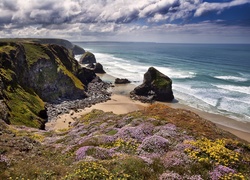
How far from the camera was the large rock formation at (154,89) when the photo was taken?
8550 cm

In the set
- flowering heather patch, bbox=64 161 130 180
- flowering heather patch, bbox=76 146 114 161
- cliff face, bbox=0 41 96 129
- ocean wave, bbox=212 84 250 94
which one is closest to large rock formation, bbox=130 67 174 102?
cliff face, bbox=0 41 96 129

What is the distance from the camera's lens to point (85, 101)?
8238cm

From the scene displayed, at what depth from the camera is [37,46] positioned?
96.7m

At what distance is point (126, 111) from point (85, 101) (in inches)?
701

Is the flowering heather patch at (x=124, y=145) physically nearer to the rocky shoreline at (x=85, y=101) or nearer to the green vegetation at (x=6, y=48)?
the rocky shoreline at (x=85, y=101)

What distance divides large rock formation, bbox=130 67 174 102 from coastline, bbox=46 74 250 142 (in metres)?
4.24

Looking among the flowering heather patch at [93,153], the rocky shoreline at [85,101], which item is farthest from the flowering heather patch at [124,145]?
the rocky shoreline at [85,101]

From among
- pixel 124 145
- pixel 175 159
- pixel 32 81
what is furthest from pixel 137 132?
pixel 32 81

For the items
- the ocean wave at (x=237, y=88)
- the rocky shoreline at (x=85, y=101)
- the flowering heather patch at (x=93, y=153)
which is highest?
the flowering heather patch at (x=93, y=153)

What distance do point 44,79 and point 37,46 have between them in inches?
837

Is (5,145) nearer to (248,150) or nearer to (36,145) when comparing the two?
(36,145)

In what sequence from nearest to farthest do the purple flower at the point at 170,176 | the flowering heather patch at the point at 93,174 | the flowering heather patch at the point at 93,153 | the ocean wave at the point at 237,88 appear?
the flowering heather patch at the point at 93,174
the purple flower at the point at 170,176
the flowering heather patch at the point at 93,153
the ocean wave at the point at 237,88

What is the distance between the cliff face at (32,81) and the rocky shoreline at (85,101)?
3100 mm

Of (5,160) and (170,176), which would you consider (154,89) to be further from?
(5,160)
